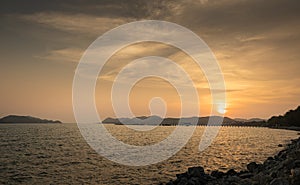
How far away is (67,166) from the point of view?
4116 cm

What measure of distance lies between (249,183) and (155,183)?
11.9m

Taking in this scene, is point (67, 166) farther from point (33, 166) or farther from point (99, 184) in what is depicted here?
point (99, 184)

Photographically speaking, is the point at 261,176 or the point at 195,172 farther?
the point at 195,172

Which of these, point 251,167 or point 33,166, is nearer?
point 251,167

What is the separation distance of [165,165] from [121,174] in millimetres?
9269

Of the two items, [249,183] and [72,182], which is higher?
[249,183]

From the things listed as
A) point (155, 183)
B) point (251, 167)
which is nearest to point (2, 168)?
point (155, 183)

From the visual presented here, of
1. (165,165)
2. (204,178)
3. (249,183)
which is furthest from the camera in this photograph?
(165,165)

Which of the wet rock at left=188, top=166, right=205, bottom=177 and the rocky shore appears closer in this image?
the rocky shore

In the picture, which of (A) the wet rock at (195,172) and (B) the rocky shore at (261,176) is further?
(A) the wet rock at (195,172)

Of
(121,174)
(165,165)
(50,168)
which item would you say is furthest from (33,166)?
(165,165)

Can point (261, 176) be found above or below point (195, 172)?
above

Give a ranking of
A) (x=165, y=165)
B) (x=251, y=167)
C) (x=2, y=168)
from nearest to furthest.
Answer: (x=251, y=167), (x=2, y=168), (x=165, y=165)

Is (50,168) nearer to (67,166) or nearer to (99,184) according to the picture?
(67,166)
